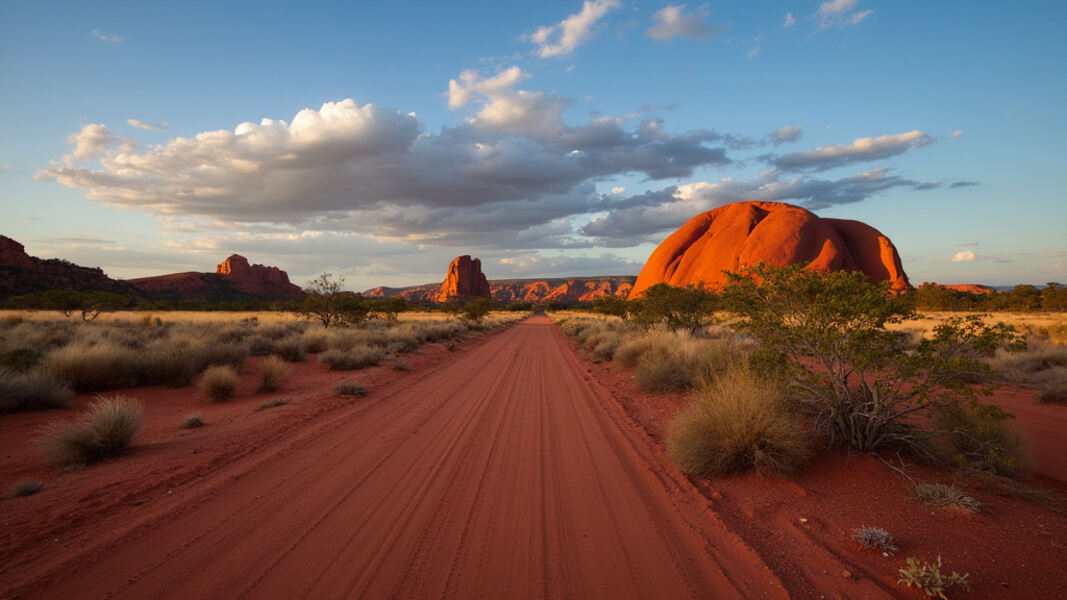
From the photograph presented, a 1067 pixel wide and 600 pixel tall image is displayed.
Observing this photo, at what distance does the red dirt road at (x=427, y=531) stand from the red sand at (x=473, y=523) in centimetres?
2

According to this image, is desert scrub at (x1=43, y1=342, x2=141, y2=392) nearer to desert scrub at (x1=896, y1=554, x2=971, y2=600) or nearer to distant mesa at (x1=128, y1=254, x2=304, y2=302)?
desert scrub at (x1=896, y1=554, x2=971, y2=600)

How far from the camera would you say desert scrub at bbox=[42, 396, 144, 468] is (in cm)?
547

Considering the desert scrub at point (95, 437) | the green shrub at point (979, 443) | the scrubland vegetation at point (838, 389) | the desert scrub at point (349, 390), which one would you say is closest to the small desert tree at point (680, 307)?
the scrubland vegetation at point (838, 389)

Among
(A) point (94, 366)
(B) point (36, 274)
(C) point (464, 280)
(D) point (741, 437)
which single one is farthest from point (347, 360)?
(C) point (464, 280)

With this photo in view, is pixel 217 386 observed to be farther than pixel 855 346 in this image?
Yes

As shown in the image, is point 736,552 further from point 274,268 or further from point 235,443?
point 274,268

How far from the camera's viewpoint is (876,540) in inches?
133

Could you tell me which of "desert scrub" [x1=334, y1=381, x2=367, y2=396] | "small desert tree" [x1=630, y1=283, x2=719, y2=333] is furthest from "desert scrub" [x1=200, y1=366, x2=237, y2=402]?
"small desert tree" [x1=630, y1=283, x2=719, y2=333]

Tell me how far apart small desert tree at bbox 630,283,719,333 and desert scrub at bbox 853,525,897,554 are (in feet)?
49.2

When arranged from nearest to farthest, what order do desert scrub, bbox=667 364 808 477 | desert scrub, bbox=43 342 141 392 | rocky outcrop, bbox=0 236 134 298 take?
desert scrub, bbox=667 364 808 477 < desert scrub, bbox=43 342 141 392 < rocky outcrop, bbox=0 236 134 298

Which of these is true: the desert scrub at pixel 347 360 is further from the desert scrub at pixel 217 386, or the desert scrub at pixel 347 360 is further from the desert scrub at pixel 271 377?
the desert scrub at pixel 217 386

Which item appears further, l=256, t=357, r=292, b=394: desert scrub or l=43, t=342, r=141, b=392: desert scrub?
l=256, t=357, r=292, b=394: desert scrub

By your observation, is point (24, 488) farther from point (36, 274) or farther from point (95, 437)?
point (36, 274)

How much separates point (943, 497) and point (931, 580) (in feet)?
5.08
